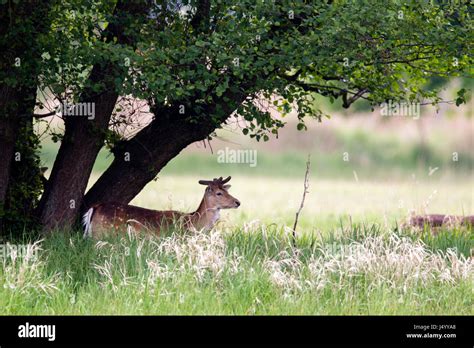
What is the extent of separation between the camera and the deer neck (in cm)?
1336

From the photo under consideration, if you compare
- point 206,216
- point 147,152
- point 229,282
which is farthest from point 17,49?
point 229,282

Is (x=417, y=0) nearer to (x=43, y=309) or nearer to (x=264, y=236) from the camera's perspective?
(x=264, y=236)

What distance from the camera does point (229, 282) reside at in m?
9.71

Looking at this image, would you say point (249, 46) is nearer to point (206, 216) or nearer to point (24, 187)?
point (206, 216)

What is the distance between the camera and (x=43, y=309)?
9461 mm

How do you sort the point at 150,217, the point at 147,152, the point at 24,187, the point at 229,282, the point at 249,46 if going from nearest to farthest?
1. the point at 229,282
2. the point at 249,46
3. the point at 24,187
4. the point at 150,217
5. the point at 147,152

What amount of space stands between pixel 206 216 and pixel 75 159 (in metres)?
2.03

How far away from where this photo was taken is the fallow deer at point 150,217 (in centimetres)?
1257

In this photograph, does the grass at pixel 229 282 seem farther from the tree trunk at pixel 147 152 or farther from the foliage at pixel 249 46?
the tree trunk at pixel 147 152

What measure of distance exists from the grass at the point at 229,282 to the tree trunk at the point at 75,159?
1.77 metres

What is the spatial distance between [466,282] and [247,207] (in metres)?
11.3

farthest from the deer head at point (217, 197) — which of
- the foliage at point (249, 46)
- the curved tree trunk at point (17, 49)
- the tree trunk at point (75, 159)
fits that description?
the curved tree trunk at point (17, 49)

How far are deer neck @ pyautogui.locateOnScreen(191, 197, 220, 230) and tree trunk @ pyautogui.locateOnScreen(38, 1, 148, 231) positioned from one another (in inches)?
63.8

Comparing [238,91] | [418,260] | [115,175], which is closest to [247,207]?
[115,175]
